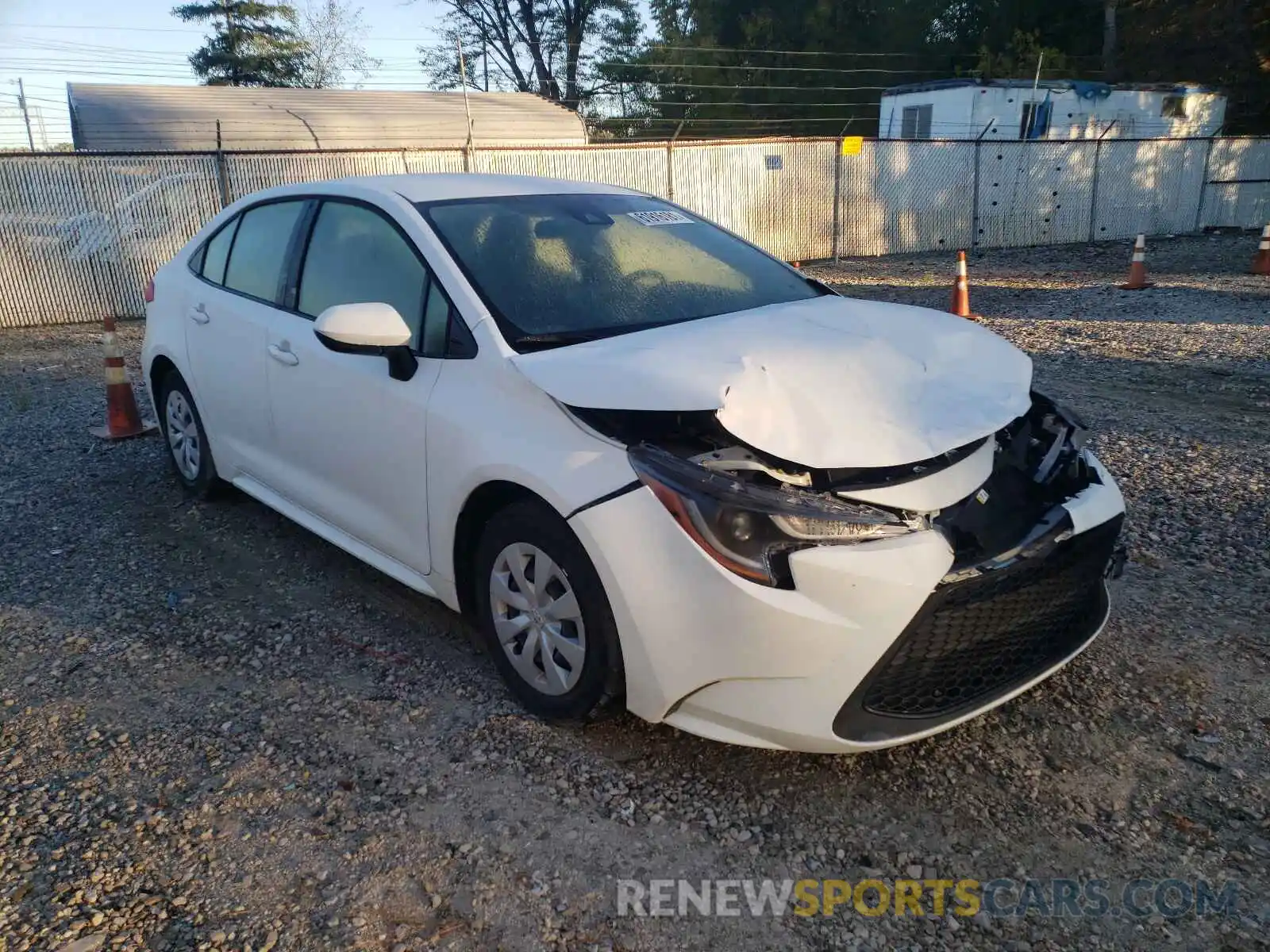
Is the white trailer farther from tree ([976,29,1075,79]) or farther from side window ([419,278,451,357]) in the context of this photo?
side window ([419,278,451,357])

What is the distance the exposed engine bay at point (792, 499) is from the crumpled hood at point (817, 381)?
73 millimetres

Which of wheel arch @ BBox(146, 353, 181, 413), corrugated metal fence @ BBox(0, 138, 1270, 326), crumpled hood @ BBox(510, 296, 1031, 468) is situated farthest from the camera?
corrugated metal fence @ BBox(0, 138, 1270, 326)

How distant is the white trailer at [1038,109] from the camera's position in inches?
1011

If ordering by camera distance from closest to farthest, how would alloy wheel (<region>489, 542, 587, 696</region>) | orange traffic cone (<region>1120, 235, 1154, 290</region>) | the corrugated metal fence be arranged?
alloy wheel (<region>489, 542, 587, 696</region>)
orange traffic cone (<region>1120, 235, 1154, 290</region>)
the corrugated metal fence

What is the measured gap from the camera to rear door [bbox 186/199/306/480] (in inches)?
171

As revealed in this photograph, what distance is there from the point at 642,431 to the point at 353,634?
170 cm

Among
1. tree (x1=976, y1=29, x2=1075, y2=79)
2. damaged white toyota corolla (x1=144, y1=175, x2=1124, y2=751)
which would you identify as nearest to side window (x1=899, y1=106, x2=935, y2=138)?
tree (x1=976, y1=29, x2=1075, y2=79)

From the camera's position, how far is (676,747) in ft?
10.0

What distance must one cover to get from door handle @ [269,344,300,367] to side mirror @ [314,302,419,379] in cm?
63

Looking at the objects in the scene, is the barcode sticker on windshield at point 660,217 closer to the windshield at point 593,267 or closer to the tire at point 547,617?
the windshield at point 593,267

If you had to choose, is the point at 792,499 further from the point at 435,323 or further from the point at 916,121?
the point at 916,121

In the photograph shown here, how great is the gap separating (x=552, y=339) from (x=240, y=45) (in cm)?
4237

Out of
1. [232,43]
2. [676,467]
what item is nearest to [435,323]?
[676,467]

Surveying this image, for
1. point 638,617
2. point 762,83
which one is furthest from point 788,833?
point 762,83
